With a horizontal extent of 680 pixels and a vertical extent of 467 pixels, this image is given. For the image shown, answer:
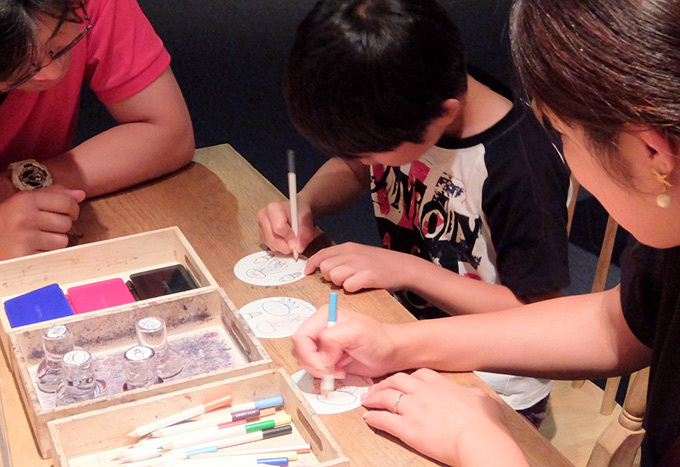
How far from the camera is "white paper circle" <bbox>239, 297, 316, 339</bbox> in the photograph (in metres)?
0.93

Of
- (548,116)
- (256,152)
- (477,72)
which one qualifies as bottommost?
(256,152)

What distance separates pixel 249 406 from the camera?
0.79 metres

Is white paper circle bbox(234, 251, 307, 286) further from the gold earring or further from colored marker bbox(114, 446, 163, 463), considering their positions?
Answer: the gold earring

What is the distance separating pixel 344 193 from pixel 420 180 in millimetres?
201

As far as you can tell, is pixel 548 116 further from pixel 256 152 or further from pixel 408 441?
pixel 256 152

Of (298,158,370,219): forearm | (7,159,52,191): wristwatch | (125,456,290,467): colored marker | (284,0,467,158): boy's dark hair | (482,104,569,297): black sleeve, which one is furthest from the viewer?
(298,158,370,219): forearm

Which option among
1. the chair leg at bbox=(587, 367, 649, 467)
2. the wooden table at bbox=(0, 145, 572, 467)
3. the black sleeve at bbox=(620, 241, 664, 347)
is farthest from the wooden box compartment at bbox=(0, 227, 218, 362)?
the chair leg at bbox=(587, 367, 649, 467)

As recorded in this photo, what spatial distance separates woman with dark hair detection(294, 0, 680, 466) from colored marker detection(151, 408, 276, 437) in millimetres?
88

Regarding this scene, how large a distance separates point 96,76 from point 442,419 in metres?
0.91

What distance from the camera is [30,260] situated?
1.01m

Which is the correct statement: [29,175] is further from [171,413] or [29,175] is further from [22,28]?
[171,413]

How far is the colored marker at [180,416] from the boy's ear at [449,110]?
0.48 metres

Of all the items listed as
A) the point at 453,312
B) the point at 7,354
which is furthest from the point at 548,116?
the point at 7,354

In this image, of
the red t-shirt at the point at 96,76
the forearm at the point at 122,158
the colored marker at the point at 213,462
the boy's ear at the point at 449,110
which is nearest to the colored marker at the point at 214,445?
the colored marker at the point at 213,462
